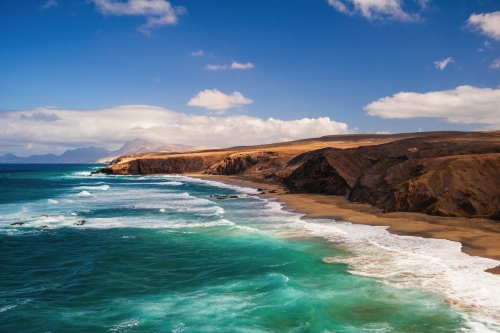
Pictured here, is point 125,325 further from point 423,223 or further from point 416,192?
point 416,192

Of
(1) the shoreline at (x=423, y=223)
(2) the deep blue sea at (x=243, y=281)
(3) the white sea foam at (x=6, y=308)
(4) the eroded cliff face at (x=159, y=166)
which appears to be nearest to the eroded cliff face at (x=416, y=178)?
(1) the shoreline at (x=423, y=223)

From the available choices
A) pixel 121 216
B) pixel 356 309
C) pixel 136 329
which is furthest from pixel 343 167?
pixel 136 329

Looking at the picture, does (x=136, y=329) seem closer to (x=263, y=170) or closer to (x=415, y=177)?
(x=415, y=177)

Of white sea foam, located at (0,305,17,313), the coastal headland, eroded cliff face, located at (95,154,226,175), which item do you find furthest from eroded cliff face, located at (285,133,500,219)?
eroded cliff face, located at (95,154,226,175)

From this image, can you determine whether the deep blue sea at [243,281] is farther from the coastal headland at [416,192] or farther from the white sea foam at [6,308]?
the coastal headland at [416,192]

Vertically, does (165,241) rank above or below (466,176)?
below

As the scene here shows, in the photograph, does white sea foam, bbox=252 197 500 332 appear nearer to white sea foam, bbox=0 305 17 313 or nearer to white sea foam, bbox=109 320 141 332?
white sea foam, bbox=109 320 141 332

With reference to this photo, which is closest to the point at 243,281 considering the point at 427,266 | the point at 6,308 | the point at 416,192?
the point at 427,266

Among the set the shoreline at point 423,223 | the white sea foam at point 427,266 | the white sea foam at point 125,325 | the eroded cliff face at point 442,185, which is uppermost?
the eroded cliff face at point 442,185
